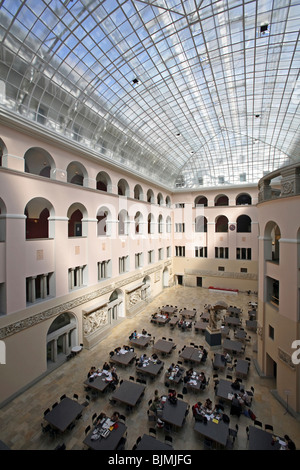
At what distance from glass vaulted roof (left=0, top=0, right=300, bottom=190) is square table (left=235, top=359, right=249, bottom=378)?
58.4ft

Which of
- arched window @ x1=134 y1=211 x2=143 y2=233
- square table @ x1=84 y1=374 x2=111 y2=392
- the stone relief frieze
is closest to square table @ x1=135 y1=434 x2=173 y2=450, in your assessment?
square table @ x1=84 y1=374 x2=111 y2=392

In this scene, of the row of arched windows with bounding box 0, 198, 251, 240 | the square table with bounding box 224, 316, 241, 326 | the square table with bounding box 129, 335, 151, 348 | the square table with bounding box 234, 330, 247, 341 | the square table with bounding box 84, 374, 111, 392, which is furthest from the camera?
the square table with bounding box 224, 316, 241, 326

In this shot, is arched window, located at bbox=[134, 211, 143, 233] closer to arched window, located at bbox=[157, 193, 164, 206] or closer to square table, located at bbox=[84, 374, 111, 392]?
arched window, located at bbox=[157, 193, 164, 206]

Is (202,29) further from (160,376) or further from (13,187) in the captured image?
(160,376)

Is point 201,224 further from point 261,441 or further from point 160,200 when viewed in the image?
point 261,441

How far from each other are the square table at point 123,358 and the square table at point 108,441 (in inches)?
192

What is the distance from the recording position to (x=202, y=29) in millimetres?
13516

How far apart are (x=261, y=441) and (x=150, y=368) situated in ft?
21.2

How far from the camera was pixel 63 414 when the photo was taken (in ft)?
31.8

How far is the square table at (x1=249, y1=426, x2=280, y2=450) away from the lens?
8.22 m

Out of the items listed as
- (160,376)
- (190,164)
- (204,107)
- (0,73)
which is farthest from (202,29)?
(160,376)

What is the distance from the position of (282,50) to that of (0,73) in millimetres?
18102

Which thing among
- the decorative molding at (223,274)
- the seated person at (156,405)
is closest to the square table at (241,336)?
the seated person at (156,405)

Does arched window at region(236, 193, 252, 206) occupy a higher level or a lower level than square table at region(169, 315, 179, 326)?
higher
